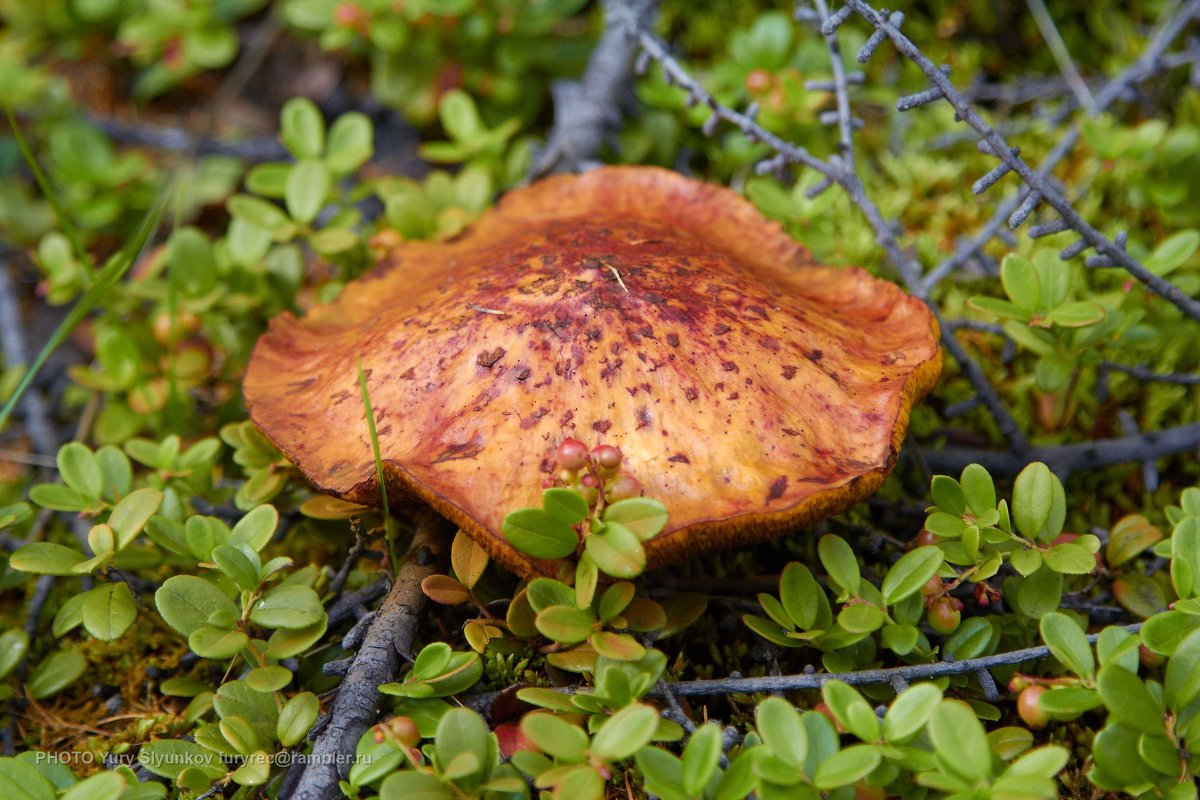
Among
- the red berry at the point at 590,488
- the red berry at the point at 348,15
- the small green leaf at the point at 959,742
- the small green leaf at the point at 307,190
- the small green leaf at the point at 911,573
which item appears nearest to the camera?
the small green leaf at the point at 959,742

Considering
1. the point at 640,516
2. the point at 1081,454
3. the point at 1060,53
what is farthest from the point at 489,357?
the point at 1060,53

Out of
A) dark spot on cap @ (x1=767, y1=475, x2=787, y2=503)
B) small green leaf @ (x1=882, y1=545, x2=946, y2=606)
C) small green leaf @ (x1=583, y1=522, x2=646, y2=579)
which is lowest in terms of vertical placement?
small green leaf @ (x1=882, y1=545, x2=946, y2=606)

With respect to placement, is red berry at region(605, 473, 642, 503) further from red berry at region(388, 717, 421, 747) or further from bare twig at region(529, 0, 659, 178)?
bare twig at region(529, 0, 659, 178)

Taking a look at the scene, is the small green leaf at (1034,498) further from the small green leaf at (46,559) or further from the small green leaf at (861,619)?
the small green leaf at (46,559)

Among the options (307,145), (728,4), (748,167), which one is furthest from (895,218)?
(307,145)

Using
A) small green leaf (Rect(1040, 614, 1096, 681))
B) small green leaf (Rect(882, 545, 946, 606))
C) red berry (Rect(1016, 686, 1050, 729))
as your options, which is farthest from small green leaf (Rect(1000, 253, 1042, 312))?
red berry (Rect(1016, 686, 1050, 729))

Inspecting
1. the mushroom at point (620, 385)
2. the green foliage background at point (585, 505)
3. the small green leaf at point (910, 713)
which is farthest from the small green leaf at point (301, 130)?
the small green leaf at point (910, 713)
